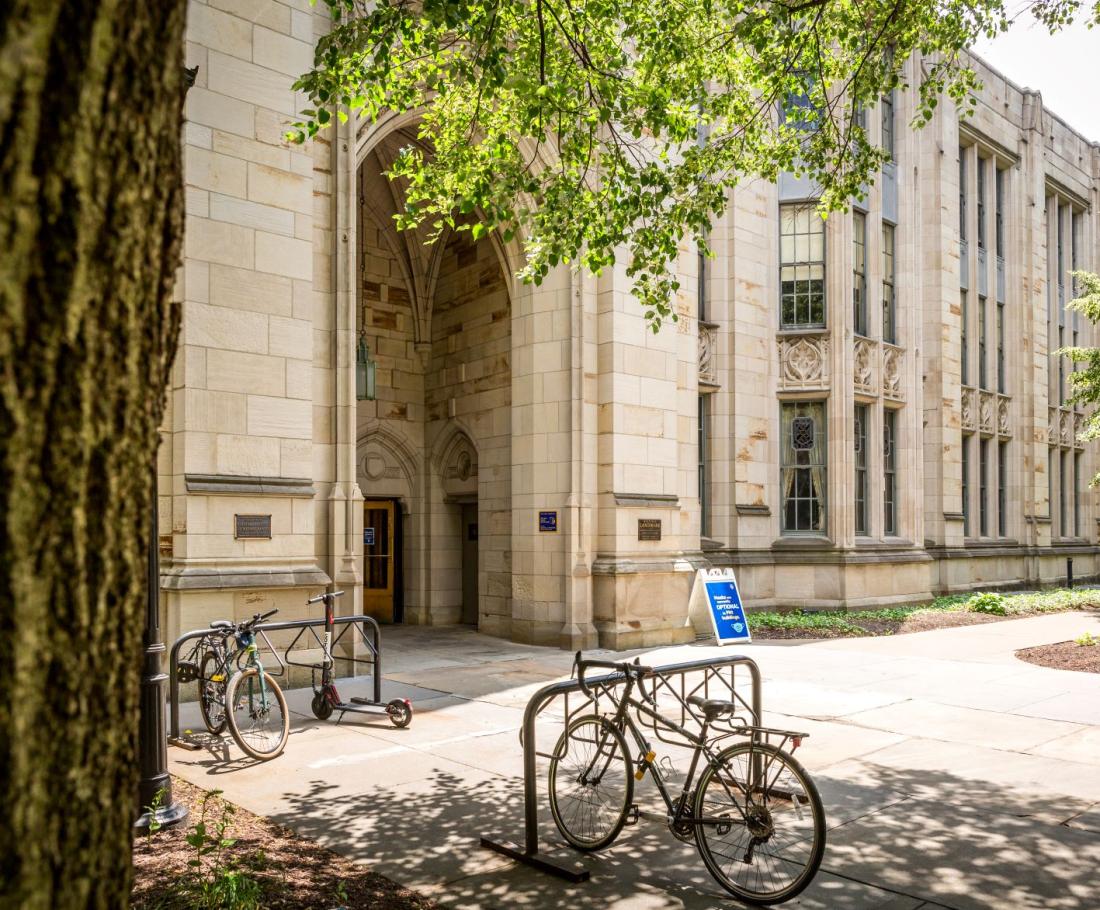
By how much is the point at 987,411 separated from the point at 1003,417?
1248mm

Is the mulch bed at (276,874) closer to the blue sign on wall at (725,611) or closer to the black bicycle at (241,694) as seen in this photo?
the black bicycle at (241,694)

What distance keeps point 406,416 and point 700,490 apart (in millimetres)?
6004

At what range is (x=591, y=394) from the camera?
1460cm

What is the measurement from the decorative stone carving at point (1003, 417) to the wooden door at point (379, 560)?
17719 mm

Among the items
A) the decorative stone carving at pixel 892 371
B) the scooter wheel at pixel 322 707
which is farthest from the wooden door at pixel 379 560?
the decorative stone carving at pixel 892 371

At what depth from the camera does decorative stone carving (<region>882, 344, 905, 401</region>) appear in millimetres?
20766

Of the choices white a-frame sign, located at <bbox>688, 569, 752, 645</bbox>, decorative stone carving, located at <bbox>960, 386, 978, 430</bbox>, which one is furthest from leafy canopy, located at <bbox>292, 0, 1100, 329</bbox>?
decorative stone carving, located at <bbox>960, 386, 978, 430</bbox>

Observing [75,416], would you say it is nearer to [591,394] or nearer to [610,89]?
[610,89]

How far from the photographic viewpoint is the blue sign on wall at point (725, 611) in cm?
1277

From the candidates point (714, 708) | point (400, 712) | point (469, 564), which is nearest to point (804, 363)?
point (469, 564)

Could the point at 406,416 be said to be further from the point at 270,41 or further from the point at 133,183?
the point at 133,183

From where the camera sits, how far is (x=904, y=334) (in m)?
21.3

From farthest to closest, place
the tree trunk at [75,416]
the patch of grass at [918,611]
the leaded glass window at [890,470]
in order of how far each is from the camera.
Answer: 1. the leaded glass window at [890,470]
2. the patch of grass at [918,611]
3. the tree trunk at [75,416]

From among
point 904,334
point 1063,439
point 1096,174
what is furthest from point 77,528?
point 1096,174
